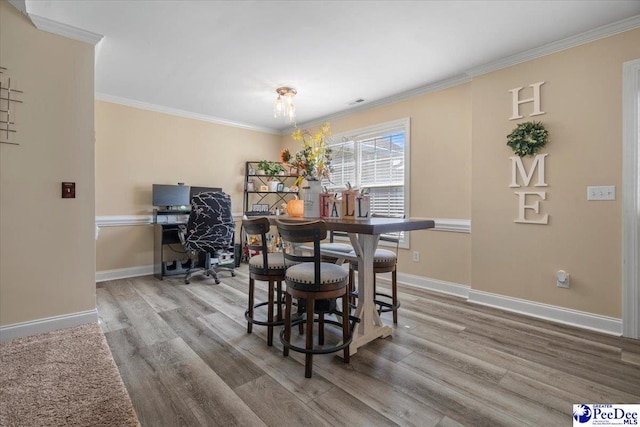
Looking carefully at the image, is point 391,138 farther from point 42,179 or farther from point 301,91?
point 42,179

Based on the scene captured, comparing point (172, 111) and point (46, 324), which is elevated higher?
point (172, 111)

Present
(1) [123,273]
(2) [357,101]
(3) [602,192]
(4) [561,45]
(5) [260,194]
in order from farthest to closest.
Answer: (5) [260,194]
(2) [357,101]
(1) [123,273]
(4) [561,45]
(3) [602,192]

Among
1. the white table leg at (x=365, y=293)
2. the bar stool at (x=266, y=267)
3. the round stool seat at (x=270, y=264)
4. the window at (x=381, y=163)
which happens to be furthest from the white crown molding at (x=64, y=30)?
the window at (x=381, y=163)

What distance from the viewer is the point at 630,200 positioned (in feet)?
7.57

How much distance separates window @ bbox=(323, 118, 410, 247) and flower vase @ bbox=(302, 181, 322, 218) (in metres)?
1.73

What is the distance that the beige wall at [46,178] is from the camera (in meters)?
2.23

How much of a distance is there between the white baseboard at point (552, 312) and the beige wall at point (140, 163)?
165 inches

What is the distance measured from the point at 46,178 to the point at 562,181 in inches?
171

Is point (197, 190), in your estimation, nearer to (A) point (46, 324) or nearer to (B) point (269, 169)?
(B) point (269, 169)

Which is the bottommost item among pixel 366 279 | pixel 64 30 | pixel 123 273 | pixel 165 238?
pixel 123 273

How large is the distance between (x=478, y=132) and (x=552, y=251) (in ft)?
4.46

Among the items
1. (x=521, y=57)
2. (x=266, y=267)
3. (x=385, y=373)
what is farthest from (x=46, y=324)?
(x=521, y=57)

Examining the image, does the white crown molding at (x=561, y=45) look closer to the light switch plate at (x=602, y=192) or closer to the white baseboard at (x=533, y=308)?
the light switch plate at (x=602, y=192)

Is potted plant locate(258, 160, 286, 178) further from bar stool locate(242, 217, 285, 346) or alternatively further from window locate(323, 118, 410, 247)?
bar stool locate(242, 217, 285, 346)
